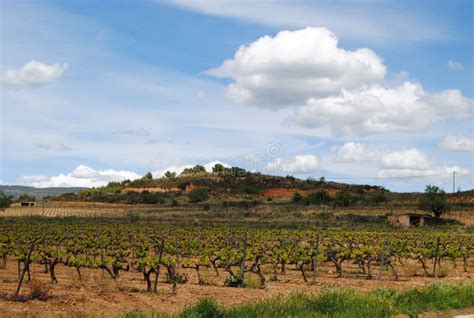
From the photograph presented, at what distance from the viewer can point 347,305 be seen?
13.6 meters

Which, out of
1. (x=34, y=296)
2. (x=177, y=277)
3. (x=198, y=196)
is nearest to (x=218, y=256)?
(x=177, y=277)

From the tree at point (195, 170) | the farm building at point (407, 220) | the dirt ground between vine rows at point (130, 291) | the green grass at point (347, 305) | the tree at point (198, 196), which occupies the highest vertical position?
the tree at point (195, 170)

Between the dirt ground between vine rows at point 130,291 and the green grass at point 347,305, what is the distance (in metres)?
0.64

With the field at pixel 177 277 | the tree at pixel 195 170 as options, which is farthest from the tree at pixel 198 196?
the field at pixel 177 277

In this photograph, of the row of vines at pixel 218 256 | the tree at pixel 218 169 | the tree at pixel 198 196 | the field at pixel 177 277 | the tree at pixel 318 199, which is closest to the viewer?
the field at pixel 177 277

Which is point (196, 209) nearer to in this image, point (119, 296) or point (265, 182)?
point (265, 182)

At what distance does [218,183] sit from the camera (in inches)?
5128

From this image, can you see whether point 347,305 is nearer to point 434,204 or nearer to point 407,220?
point 407,220

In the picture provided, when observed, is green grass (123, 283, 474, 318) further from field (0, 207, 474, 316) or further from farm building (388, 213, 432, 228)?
farm building (388, 213, 432, 228)

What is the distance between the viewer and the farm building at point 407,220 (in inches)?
2455

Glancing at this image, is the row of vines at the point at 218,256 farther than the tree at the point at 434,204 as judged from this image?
No

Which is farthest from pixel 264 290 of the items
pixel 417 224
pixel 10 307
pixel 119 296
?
pixel 417 224

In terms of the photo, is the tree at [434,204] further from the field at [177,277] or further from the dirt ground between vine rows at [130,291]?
the dirt ground between vine rows at [130,291]

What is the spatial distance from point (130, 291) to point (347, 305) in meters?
7.36
